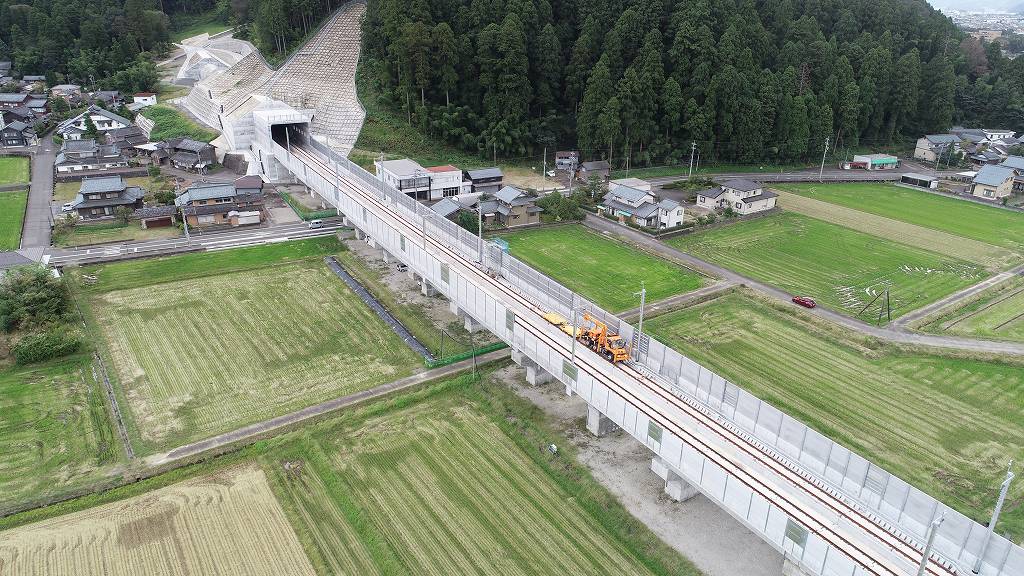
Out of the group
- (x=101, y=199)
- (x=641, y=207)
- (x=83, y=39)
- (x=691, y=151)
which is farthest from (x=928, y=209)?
(x=83, y=39)

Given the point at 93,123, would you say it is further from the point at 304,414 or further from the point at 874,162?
the point at 874,162

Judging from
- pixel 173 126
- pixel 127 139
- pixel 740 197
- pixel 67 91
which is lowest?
pixel 740 197

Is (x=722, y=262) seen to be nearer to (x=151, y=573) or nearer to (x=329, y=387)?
(x=329, y=387)

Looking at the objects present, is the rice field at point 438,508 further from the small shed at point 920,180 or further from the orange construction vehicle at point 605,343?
the small shed at point 920,180

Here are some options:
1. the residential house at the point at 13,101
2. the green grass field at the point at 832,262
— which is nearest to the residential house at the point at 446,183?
the green grass field at the point at 832,262

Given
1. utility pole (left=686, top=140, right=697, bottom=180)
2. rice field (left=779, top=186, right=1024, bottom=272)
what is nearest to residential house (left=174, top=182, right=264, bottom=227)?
utility pole (left=686, top=140, right=697, bottom=180)

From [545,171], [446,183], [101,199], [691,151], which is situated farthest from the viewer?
[691,151]

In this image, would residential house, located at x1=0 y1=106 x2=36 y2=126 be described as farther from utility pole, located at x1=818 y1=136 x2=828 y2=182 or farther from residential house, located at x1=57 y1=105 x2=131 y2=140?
utility pole, located at x1=818 y1=136 x2=828 y2=182
